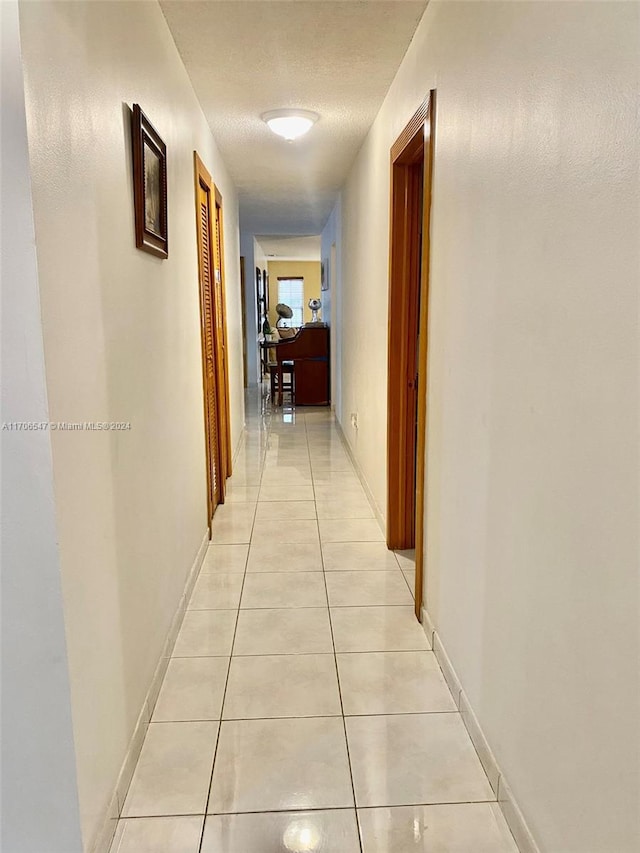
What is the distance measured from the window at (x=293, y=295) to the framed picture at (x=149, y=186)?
1199 centimetres

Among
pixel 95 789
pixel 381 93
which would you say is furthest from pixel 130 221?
pixel 381 93

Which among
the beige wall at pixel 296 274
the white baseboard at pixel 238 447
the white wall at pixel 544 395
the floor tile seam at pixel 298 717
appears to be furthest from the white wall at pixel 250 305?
the floor tile seam at pixel 298 717

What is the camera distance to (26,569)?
1.23 metres

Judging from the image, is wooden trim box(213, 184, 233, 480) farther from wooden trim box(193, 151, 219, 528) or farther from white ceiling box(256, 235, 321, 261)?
white ceiling box(256, 235, 321, 261)

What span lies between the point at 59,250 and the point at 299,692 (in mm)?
1592

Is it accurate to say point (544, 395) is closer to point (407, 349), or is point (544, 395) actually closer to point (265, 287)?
point (407, 349)

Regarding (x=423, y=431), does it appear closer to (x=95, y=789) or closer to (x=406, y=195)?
(x=406, y=195)

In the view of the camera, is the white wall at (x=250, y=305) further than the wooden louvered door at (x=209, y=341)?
Yes

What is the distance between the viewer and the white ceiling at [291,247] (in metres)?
9.65

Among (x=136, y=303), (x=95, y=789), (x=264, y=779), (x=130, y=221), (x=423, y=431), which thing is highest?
(x=130, y=221)

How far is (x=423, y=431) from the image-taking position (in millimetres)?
2469

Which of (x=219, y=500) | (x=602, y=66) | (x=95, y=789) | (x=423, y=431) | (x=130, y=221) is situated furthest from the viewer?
(x=219, y=500)

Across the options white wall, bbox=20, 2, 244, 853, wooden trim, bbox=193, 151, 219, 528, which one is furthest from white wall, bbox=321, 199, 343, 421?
white wall, bbox=20, 2, 244, 853

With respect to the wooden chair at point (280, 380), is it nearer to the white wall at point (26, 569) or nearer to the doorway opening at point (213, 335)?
the doorway opening at point (213, 335)
